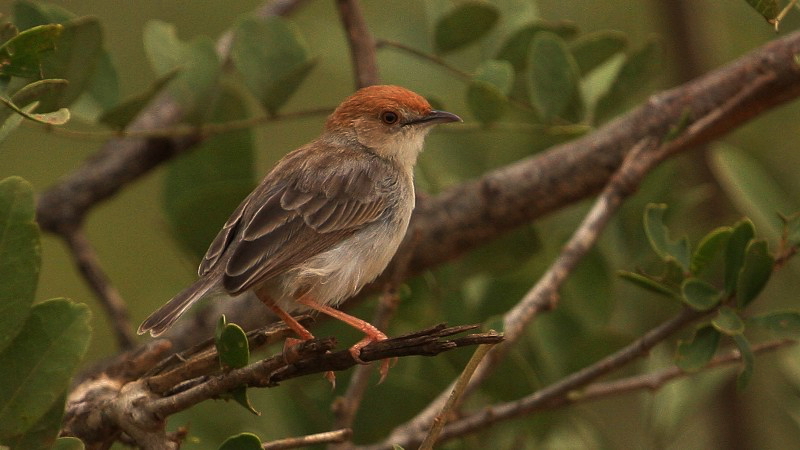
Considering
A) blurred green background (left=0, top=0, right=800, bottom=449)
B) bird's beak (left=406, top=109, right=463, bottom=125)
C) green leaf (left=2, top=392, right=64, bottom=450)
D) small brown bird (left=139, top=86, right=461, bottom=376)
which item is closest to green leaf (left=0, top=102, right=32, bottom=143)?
green leaf (left=2, top=392, right=64, bottom=450)

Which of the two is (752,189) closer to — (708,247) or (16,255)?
(708,247)

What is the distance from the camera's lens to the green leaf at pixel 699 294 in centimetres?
337

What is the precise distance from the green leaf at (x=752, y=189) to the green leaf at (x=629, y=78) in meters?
0.48

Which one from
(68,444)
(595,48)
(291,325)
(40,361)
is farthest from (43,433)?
(595,48)

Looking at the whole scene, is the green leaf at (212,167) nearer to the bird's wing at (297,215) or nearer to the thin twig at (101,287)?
the bird's wing at (297,215)

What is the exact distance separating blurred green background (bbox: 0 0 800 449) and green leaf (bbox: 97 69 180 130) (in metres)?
0.44

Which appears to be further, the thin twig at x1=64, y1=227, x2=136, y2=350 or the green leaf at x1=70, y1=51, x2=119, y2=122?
the thin twig at x1=64, y1=227, x2=136, y2=350

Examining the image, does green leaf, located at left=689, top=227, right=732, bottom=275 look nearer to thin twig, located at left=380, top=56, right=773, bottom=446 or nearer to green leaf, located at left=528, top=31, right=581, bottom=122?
thin twig, located at left=380, top=56, right=773, bottom=446

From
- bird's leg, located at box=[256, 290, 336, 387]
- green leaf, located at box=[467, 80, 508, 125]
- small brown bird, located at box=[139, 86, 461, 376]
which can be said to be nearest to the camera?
bird's leg, located at box=[256, 290, 336, 387]

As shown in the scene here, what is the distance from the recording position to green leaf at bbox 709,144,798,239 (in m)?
4.76

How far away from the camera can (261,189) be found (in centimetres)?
430

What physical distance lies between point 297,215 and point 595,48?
1.68 meters

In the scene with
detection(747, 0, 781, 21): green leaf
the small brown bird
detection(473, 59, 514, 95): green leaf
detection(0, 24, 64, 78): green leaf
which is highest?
detection(747, 0, 781, 21): green leaf

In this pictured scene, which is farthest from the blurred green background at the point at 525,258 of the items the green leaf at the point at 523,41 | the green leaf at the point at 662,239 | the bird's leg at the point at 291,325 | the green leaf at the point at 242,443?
the green leaf at the point at 242,443
